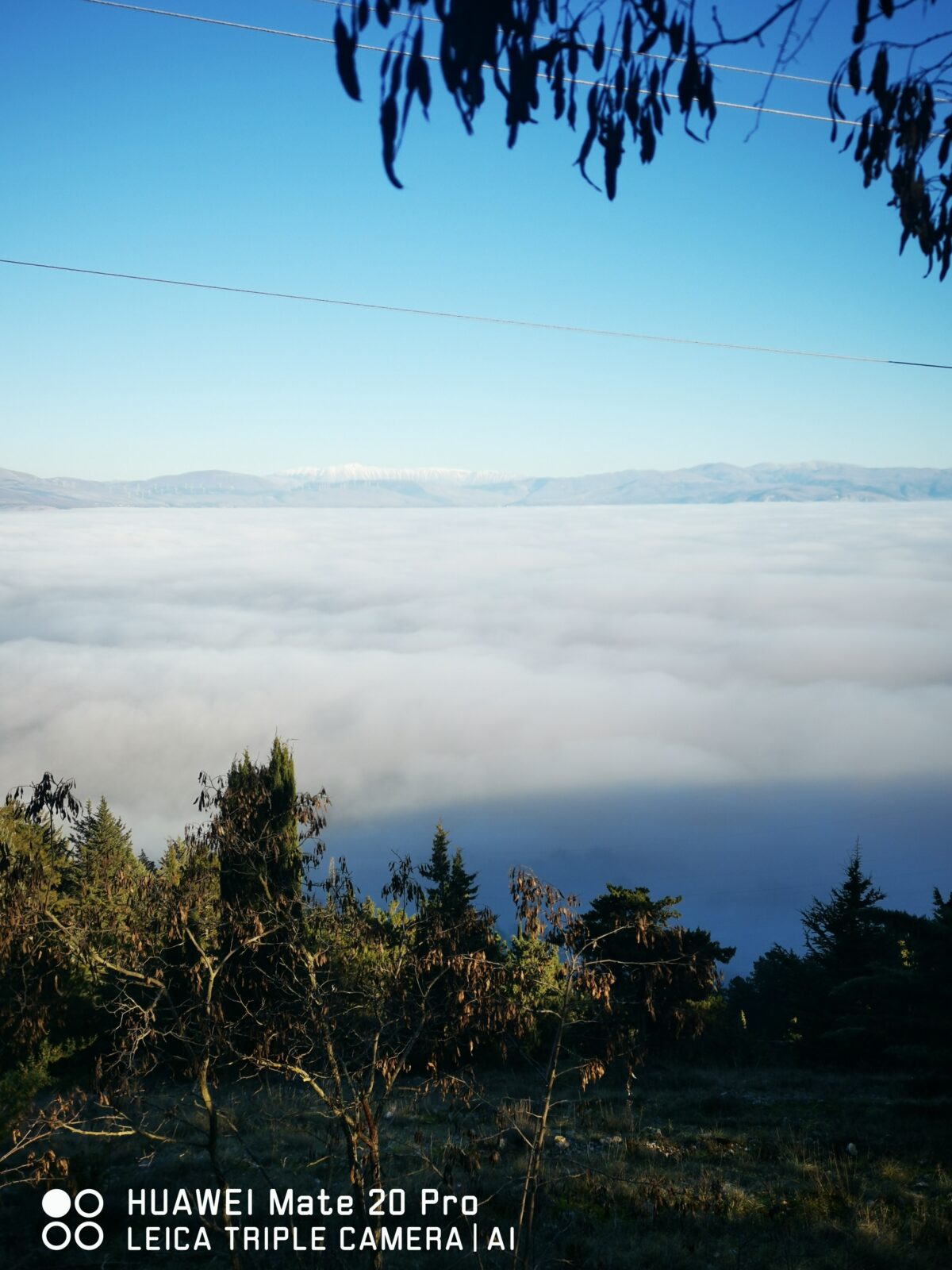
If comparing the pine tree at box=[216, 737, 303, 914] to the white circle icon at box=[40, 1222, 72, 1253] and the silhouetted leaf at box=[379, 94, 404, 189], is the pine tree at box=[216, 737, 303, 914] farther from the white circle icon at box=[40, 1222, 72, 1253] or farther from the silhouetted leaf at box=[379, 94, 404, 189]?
the silhouetted leaf at box=[379, 94, 404, 189]

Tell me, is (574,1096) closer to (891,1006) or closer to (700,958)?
(891,1006)

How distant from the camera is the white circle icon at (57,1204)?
970 centimetres

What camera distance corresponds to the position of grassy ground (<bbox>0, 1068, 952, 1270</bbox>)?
860 cm

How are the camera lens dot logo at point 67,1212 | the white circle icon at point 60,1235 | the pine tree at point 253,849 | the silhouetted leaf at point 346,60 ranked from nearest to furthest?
1. the silhouetted leaf at point 346,60
2. the pine tree at point 253,849
3. the white circle icon at point 60,1235
4. the camera lens dot logo at point 67,1212

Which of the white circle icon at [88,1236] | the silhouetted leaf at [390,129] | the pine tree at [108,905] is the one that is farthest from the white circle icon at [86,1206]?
the silhouetted leaf at [390,129]

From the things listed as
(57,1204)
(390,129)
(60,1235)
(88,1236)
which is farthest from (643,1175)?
(390,129)

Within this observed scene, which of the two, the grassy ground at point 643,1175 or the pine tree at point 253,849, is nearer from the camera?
the grassy ground at point 643,1175

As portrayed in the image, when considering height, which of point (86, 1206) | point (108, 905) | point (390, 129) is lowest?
point (86, 1206)

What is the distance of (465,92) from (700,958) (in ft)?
21.4

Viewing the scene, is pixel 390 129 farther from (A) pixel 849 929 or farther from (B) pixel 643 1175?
(A) pixel 849 929

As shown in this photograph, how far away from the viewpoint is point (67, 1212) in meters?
9.83

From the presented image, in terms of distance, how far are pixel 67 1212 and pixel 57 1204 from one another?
14 cm

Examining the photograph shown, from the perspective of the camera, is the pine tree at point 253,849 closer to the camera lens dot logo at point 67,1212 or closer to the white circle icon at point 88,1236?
the camera lens dot logo at point 67,1212

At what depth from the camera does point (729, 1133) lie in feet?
42.7
